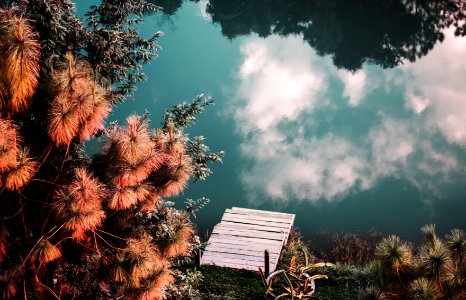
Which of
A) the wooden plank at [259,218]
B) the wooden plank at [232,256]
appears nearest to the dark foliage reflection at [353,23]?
the wooden plank at [259,218]

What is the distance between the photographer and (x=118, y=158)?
5.59 meters

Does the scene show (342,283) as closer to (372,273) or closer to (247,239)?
(247,239)

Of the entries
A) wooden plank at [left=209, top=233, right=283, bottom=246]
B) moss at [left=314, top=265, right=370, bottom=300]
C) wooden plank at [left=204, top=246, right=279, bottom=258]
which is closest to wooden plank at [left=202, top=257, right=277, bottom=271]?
wooden plank at [left=204, top=246, right=279, bottom=258]

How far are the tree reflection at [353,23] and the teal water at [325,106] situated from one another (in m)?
0.07

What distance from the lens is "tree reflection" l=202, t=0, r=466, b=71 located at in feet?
69.8

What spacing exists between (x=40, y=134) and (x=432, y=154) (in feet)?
37.7

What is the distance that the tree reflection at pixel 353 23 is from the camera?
21281 mm

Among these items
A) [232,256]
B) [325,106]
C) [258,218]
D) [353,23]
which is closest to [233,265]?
[232,256]

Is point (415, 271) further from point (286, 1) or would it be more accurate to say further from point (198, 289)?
point (286, 1)

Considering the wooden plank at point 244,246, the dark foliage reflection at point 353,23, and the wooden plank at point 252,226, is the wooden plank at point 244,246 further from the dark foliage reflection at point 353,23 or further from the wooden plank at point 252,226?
the dark foliage reflection at point 353,23

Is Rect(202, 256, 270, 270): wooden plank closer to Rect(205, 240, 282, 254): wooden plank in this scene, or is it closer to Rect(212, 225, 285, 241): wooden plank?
Rect(205, 240, 282, 254): wooden plank

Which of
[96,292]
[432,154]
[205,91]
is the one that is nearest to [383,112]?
[432,154]

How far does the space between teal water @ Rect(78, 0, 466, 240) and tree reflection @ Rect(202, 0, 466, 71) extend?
0.24 ft

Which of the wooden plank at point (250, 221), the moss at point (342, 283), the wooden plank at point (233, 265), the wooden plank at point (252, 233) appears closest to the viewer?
the moss at point (342, 283)
